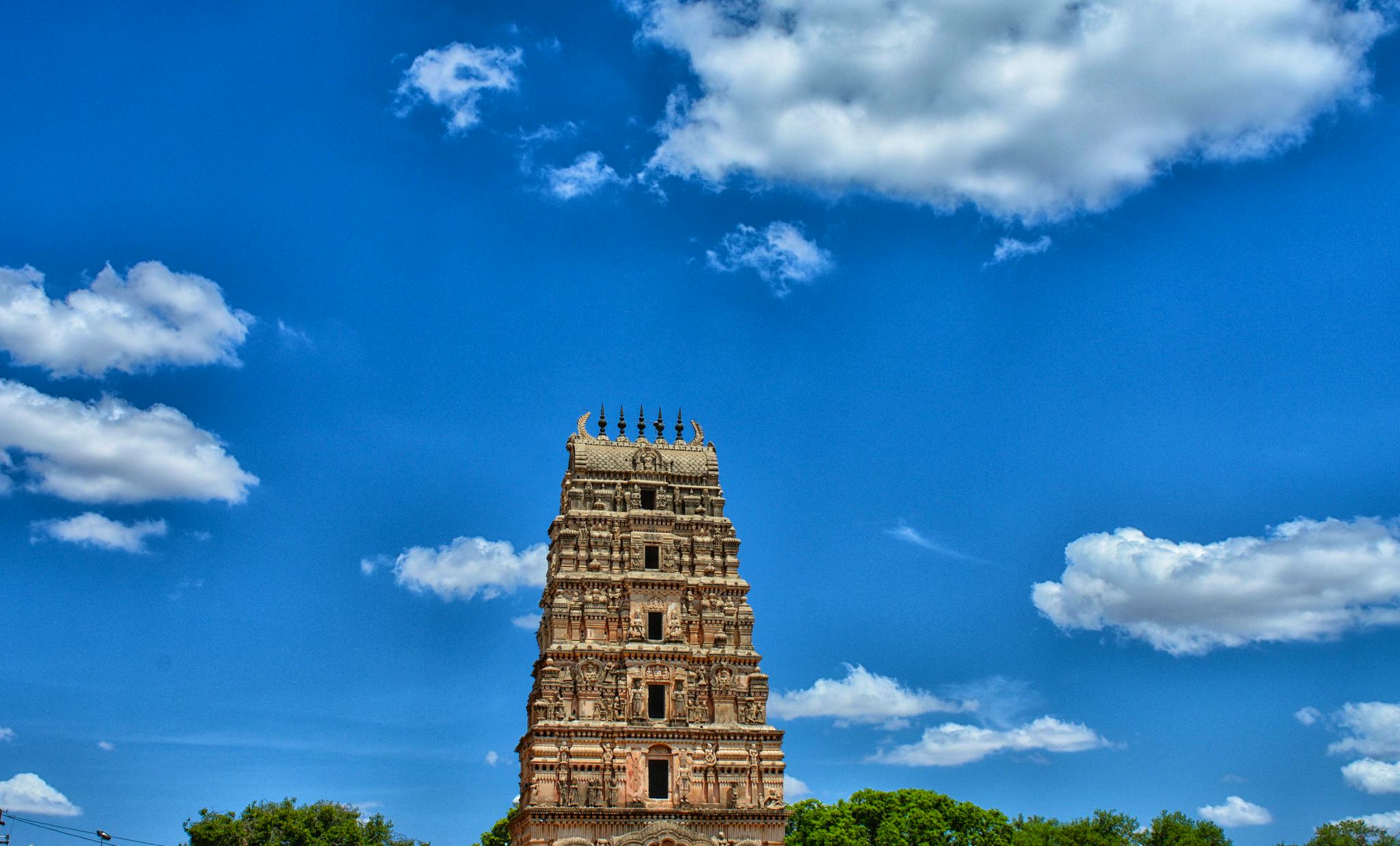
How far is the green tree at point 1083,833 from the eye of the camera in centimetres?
7288

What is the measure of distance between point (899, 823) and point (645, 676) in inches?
843

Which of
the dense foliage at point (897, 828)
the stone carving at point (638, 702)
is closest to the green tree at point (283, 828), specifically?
the dense foliage at point (897, 828)

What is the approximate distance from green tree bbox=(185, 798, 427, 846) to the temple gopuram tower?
17.4 m

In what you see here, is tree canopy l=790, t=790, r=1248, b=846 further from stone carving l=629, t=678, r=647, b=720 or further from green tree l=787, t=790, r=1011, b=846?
stone carving l=629, t=678, r=647, b=720

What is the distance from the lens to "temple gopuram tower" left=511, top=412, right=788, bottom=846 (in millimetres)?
Answer: 57438

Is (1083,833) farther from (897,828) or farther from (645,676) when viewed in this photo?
(645,676)

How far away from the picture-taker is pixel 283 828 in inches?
2847

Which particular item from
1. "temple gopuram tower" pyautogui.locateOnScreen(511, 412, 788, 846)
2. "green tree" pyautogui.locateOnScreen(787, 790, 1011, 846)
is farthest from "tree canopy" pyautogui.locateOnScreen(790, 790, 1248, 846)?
"temple gopuram tower" pyautogui.locateOnScreen(511, 412, 788, 846)

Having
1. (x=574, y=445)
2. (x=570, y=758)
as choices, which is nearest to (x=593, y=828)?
(x=570, y=758)

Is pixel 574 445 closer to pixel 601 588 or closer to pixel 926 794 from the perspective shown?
pixel 601 588

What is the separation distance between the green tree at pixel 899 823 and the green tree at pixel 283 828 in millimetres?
25488

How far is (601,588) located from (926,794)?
25908 mm

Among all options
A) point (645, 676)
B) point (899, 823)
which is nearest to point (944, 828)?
point (899, 823)

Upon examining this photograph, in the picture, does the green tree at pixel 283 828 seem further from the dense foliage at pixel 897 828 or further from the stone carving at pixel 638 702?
the stone carving at pixel 638 702
